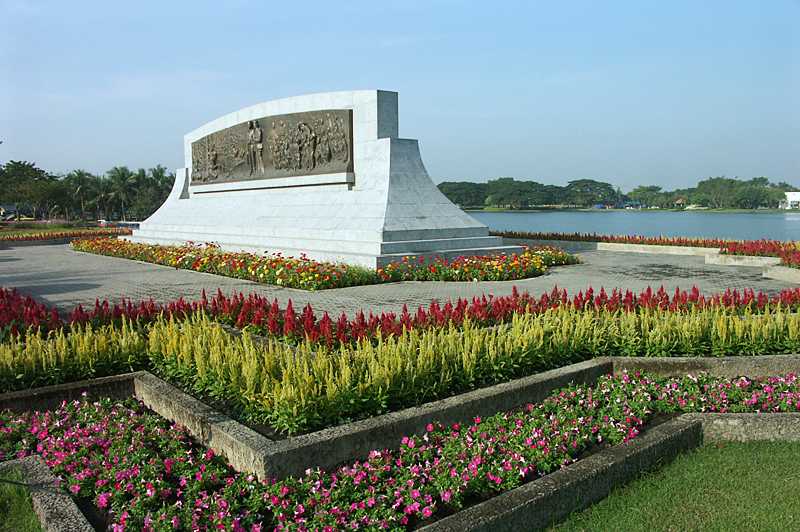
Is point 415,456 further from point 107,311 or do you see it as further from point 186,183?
point 186,183

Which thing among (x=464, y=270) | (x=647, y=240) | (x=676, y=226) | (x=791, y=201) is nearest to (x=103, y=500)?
(x=464, y=270)

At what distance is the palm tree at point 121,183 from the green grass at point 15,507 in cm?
6258

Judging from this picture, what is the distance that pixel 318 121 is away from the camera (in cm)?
1631

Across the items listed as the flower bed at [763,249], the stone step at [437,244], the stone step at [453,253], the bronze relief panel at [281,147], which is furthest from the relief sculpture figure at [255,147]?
the flower bed at [763,249]

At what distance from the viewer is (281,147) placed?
57.9ft

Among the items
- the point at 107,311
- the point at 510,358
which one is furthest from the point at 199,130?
the point at 510,358

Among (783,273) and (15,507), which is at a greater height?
(783,273)

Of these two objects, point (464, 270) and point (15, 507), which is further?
point (464, 270)

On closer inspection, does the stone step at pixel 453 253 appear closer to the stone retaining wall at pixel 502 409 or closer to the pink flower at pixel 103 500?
the stone retaining wall at pixel 502 409

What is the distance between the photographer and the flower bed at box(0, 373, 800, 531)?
3.31 metres

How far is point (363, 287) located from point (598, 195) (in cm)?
11203

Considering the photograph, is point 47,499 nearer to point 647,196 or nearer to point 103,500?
point 103,500

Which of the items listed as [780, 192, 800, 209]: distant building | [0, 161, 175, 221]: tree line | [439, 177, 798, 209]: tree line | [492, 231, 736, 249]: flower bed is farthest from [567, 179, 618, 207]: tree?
[492, 231, 736, 249]: flower bed

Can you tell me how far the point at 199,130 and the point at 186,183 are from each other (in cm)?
238
